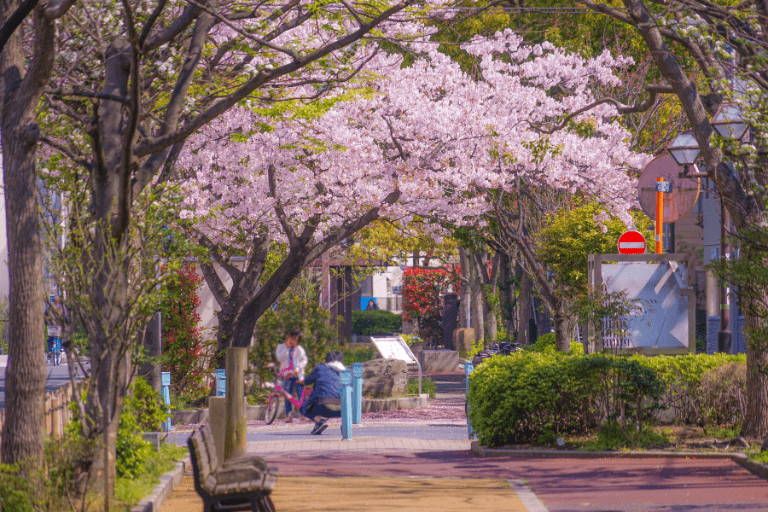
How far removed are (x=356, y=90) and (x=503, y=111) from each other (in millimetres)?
8117

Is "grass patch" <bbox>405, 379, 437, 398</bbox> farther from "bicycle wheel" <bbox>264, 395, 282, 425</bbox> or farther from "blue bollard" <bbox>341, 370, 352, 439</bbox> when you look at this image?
"bicycle wheel" <bbox>264, 395, 282, 425</bbox>

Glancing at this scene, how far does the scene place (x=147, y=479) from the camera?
9.16 m

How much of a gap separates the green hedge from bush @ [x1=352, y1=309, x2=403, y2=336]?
3873cm

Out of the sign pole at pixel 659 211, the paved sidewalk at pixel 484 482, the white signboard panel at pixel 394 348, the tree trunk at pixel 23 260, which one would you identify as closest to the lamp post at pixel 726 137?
the sign pole at pixel 659 211

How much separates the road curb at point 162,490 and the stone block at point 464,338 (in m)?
28.8

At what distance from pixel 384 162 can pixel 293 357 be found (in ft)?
50.0

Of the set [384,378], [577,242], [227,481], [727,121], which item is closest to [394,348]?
[384,378]

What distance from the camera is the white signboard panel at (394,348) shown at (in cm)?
1861

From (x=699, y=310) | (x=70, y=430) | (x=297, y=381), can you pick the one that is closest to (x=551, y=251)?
(x=70, y=430)

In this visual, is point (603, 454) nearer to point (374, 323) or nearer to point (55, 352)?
point (55, 352)

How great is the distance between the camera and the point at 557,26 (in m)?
24.1

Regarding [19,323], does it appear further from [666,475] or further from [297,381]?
[666,475]

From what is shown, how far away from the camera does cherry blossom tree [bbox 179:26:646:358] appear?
731 inches

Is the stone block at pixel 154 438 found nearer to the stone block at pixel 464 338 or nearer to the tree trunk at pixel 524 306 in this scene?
the tree trunk at pixel 524 306
